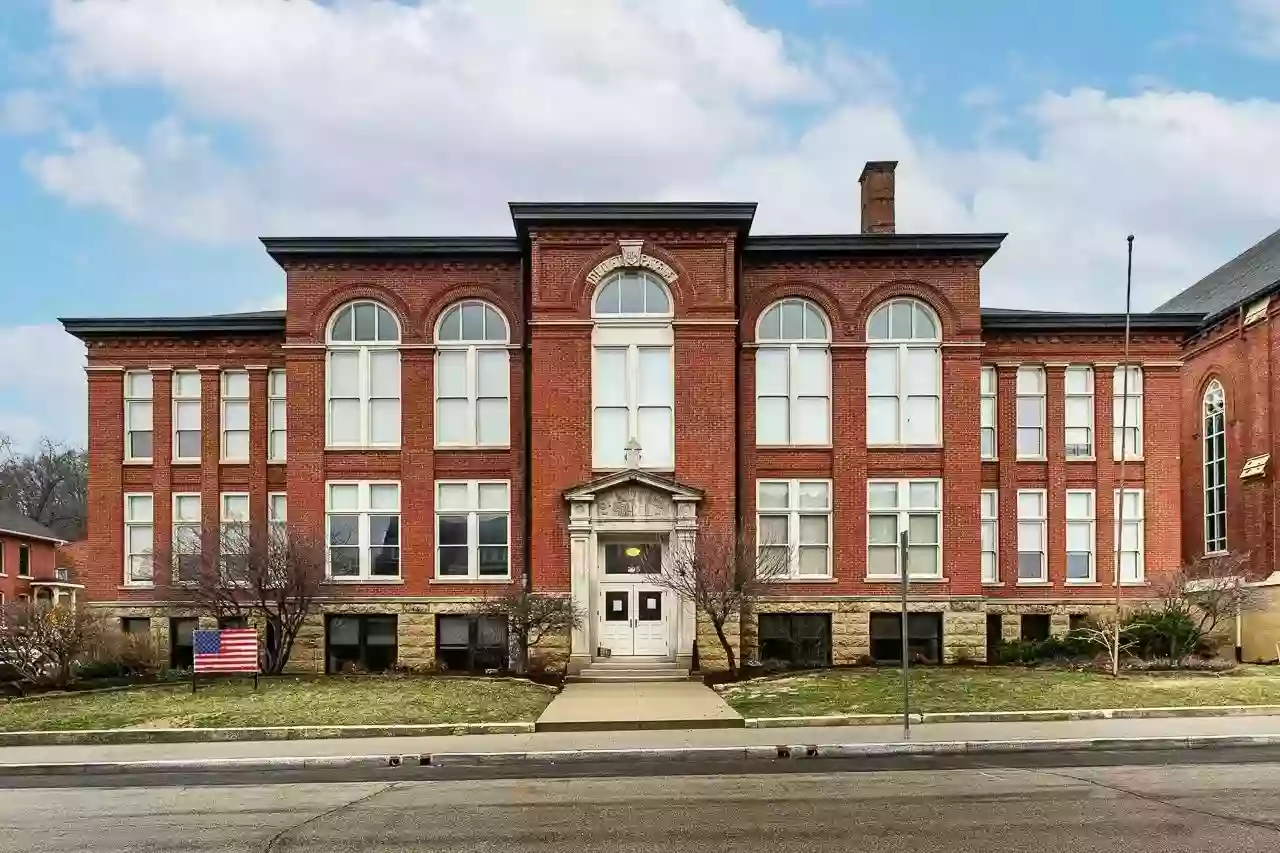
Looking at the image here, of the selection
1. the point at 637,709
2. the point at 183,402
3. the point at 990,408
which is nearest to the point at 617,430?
the point at 637,709

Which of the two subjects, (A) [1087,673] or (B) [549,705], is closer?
(B) [549,705]

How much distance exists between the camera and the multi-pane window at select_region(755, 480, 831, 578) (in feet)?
95.2

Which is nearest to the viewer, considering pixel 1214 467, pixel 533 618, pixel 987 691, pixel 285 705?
pixel 285 705

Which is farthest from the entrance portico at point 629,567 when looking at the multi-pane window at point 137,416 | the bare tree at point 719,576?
the multi-pane window at point 137,416

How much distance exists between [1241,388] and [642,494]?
63.6ft

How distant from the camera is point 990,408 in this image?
3173cm

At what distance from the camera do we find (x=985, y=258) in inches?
1148

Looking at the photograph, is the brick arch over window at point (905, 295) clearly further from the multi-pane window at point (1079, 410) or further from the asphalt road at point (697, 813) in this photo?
the asphalt road at point (697, 813)

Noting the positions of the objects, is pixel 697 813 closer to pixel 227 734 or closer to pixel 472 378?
pixel 227 734

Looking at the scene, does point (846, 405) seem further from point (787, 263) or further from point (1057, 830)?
point (1057, 830)

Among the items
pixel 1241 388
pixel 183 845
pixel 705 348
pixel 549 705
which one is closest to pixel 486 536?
pixel 705 348

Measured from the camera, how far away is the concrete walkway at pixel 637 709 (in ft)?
60.0

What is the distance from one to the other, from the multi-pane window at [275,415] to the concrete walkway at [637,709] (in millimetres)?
11802

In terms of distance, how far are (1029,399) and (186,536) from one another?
906 inches
